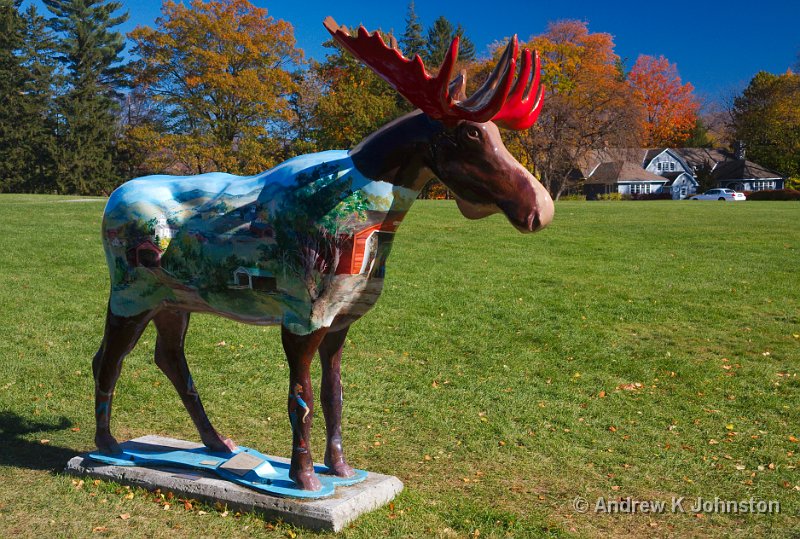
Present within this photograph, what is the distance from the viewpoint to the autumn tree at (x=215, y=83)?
4269 cm

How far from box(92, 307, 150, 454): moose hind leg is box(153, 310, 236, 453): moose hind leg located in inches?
7.0

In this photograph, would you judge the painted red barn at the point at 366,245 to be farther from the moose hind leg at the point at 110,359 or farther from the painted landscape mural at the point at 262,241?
the moose hind leg at the point at 110,359

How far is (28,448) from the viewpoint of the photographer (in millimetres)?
6113

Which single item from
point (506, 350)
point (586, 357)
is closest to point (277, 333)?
point (506, 350)

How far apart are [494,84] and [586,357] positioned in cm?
601

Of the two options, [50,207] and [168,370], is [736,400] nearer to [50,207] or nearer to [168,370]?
[168,370]

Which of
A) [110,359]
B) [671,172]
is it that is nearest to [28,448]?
[110,359]

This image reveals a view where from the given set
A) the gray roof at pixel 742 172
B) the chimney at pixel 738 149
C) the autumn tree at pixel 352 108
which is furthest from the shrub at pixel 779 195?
the autumn tree at pixel 352 108

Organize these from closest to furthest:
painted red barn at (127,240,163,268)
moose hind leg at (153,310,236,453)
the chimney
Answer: painted red barn at (127,240,163,268) < moose hind leg at (153,310,236,453) < the chimney

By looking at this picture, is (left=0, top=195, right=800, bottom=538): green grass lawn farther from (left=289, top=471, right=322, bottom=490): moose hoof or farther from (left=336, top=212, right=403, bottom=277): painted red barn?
(left=336, top=212, right=403, bottom=277): painted red barn

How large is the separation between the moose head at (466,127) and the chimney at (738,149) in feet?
259

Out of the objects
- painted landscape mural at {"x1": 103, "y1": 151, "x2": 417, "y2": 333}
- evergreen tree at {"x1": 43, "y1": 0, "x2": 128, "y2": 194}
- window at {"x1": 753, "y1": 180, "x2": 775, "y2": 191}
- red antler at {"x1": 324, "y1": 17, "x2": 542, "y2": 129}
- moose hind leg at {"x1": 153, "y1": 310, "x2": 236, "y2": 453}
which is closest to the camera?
red antler at {"x1": 324, "y1": 17, "x2": 542, "y2": 129}

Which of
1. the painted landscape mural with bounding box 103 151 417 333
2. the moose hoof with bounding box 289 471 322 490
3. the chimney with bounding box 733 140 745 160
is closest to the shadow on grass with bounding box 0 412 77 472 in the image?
the painted landscape mural with bounding box 103 151 417 333

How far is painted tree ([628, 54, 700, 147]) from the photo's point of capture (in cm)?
7481
